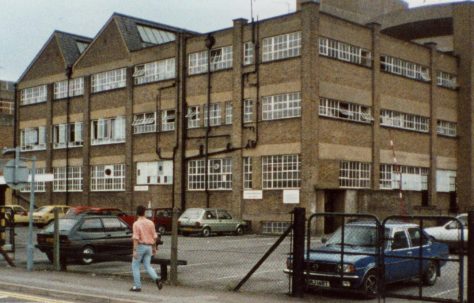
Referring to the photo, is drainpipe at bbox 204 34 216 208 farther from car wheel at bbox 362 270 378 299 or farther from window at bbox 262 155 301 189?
car wheel at bbox 362 270 378 299

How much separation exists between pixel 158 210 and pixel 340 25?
47.5 ft

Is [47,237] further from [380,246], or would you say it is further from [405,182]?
[405,182]

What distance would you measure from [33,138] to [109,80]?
9909mm

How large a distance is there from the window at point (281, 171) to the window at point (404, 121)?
7.37 meters

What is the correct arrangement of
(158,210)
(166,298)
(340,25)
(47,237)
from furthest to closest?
(340,25), (158,210), (47,237), (166,298)

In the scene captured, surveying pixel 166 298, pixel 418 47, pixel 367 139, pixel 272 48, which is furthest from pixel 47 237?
pixel 418 47

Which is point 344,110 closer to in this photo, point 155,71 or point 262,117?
point 262,117

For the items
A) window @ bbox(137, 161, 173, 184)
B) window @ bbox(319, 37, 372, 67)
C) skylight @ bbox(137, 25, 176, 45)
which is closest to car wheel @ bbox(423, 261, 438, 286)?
window @ bbox(319, 37, 372, 67)

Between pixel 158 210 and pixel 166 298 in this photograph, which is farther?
pixel 158 210

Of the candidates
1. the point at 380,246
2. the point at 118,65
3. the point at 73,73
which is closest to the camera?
the point at 380,246

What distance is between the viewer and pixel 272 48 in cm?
3847

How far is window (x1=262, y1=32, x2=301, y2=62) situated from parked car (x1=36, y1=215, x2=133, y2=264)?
19.0m

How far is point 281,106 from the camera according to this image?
37781mm

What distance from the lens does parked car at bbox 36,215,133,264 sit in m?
20.0
